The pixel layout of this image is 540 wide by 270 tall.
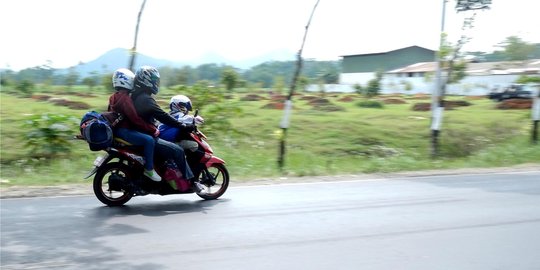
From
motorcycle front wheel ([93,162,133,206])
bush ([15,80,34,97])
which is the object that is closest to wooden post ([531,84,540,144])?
motorcycle front wheel ([93,162,133,206])

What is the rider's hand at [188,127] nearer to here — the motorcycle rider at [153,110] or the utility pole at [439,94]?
the motorcycle rider at [153,110]

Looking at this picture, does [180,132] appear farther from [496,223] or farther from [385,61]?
[385,61]

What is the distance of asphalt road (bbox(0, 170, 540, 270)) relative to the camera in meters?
5.25

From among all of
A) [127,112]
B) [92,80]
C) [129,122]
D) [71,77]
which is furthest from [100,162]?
[71,77]

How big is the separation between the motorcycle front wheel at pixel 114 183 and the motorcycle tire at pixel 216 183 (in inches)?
44.2

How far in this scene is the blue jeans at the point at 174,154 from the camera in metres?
7.59

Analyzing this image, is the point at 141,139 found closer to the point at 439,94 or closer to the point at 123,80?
the point at 123,80

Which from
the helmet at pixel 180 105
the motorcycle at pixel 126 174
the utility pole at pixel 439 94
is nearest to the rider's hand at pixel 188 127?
the motorcycle at pixel 126 174

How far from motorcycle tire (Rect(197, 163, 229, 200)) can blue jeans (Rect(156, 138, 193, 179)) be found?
47 centimetres

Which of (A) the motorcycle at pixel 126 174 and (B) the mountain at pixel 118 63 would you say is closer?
(A) the motorcycle at pixel 126 174

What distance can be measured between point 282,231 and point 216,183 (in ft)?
7.61

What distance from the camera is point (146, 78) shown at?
7.44 m

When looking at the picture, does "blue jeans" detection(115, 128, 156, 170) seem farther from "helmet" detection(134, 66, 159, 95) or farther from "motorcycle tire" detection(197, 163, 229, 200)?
"motorcycle tire" detection(197, 163, 229, 200)

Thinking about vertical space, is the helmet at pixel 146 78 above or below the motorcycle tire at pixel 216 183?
above
